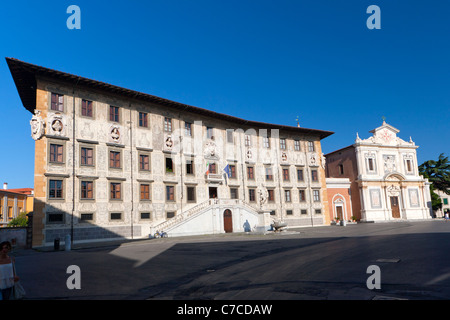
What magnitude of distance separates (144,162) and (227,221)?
974cm

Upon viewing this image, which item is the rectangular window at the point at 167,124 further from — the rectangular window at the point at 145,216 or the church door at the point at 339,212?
the church door at the point at 339,212

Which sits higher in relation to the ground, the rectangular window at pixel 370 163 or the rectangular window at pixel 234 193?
the rectangular window at pixel 370 163

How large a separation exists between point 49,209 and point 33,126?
242 inches

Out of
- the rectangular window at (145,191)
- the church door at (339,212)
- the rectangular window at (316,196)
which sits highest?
the rectangular window at (145,191)

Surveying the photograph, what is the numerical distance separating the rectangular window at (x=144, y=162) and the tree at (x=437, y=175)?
49825 mm

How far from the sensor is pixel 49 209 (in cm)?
2316

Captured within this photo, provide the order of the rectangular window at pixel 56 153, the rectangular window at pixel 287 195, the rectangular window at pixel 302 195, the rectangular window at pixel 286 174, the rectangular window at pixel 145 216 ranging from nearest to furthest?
the rectangular window at pixel 56 153 → the rectangular window at pixel 145 216 → the rectangular window at pixel 287 195 → the rectangular window at pixel 286 174 → the rectangular window at pixel 302 195

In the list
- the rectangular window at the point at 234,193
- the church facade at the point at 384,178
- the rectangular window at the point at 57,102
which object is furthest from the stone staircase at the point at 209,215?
the church facade at the point at 384,178

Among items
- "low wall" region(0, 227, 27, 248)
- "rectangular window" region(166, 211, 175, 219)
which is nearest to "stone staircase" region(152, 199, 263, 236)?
"rectangular window" region(166, 211, 175, 219)

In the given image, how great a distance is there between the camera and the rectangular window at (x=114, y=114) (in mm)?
27547

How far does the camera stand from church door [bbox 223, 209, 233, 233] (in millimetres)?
31017

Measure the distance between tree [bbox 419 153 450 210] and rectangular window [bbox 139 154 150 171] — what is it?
1962 inches
